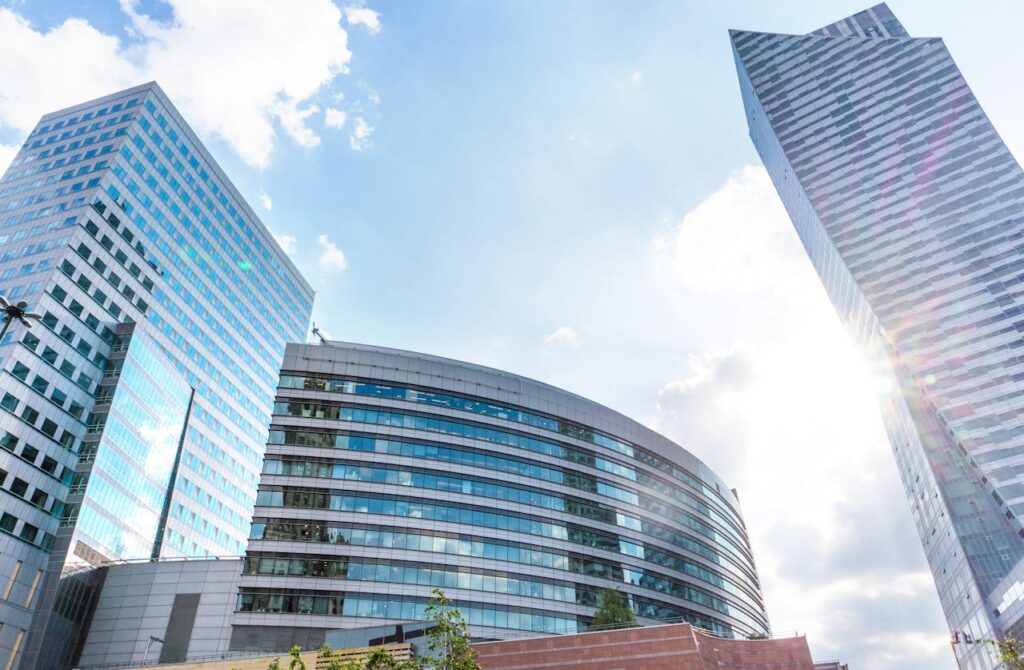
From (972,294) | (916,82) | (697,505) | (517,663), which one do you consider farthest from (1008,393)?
(517,663)

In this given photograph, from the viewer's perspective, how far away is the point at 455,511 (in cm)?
7775

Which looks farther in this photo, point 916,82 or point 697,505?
point 916,82

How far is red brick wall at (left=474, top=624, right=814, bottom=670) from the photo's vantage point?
5675 cm

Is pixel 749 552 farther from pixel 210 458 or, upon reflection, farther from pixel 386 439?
pixel 210 458

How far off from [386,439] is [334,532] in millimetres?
12215

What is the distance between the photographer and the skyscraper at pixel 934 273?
120m

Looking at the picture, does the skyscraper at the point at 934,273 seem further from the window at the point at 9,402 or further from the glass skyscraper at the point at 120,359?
the window at the point at 9,402

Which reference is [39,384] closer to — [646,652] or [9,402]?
[9,402]

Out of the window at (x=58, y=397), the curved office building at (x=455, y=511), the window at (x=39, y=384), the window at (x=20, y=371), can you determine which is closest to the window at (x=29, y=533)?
the window at (x=58, y=397)

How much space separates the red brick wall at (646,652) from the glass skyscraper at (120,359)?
55.6 metres

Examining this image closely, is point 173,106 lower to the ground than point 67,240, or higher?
higher

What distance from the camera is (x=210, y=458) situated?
4943 inches

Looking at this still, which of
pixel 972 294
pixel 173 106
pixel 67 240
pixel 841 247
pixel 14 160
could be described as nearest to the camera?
pixel 67 240

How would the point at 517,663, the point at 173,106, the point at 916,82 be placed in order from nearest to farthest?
the point at 517,663 → the point at 173,106 → the point at 916,82
